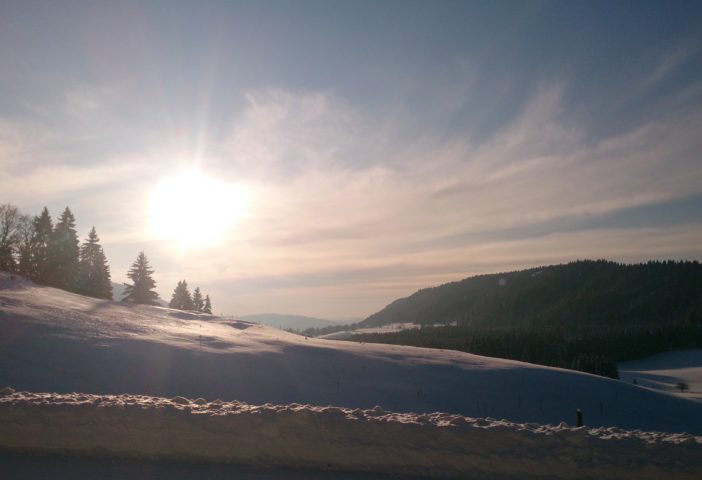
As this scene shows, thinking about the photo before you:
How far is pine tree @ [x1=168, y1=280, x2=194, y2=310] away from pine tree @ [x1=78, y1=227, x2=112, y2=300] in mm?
16473

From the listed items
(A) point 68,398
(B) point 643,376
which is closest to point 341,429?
(A) point 68,398

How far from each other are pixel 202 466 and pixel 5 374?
44.4ft

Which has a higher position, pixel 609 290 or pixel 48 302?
pixel 609 290

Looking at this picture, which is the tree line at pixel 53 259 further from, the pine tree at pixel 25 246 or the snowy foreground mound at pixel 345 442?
the snowy foreground mound at pixel 345 442

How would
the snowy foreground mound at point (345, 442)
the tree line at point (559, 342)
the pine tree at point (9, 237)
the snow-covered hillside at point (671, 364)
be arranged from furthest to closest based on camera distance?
the snow-covered hillside at point (671, 364) → the tree line at point (559, 342) → the pine tree at point (9, 237) → the snowy foreground mound at point (345, 442)

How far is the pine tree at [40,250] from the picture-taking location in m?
54.4

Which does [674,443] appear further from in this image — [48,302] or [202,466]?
[48,302]

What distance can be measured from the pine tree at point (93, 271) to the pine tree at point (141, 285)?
2.39m

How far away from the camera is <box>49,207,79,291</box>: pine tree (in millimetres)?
54531

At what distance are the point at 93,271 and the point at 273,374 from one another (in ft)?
142

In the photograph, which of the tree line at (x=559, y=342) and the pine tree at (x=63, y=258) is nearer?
the pine tree at (x=63, y=258)

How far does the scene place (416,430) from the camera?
24.7 ft

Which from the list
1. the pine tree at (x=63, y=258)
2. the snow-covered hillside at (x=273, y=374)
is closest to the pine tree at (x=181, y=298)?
the pine tree at (x=63, y=258)

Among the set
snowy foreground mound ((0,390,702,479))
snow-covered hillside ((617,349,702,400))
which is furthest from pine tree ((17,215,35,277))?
snow-covered hillside ((617,349,702,400))
